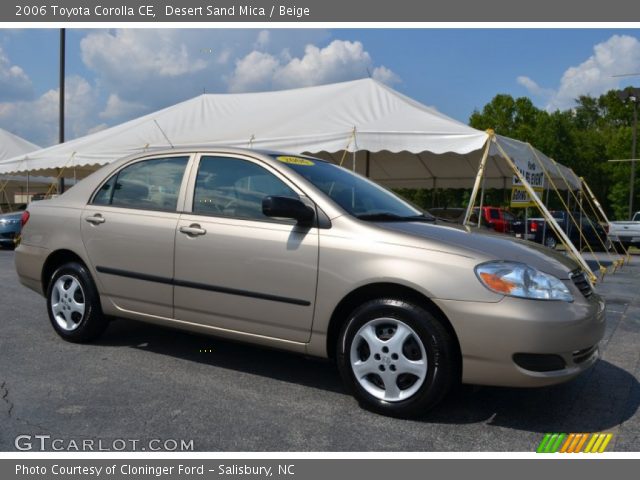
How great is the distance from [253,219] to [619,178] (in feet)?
125

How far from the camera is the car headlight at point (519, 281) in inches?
124

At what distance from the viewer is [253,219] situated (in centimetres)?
389

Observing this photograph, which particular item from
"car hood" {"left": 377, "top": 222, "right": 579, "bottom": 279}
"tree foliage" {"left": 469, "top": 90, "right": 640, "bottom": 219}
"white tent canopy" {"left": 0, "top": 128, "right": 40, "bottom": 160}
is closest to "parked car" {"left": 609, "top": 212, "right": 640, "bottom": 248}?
"tree foliage" {"left": 469, "top": 90, "right": 640, "bottom": 219}

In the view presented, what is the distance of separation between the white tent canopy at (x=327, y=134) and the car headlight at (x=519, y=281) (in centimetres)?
639

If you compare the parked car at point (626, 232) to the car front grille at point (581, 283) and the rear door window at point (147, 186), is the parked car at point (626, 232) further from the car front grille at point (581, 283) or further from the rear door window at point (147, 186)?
the rear door window at point (147, 186)

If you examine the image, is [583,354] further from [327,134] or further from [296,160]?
[327,134]

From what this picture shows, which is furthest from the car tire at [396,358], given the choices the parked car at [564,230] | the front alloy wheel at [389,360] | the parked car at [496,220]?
the parked car at [496,220]

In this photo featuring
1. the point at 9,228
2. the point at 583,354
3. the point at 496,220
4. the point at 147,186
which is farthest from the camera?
the point at 496,220

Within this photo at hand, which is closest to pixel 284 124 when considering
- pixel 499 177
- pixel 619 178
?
pixel 499 177

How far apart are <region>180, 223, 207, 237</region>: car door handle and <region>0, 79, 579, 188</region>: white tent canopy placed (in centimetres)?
580

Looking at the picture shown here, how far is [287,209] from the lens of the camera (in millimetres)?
3545

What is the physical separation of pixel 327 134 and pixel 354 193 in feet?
21.0

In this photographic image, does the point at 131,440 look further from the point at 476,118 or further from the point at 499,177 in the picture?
the point at 476,118

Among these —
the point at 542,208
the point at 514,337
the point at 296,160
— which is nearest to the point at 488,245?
the point at 514,337
